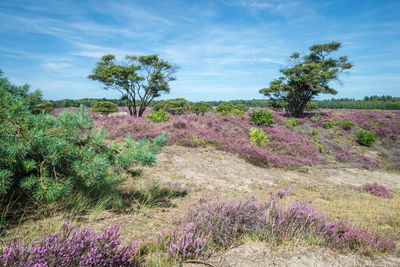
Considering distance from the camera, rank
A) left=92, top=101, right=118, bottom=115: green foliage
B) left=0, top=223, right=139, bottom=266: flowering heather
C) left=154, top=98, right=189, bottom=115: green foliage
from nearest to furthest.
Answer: left=0, top=223, right=139, bottom=266: flowering heather < left=92, top=101, right=118, bottom=115: green foliage < left=154, top=98, right=189, bottom=115: green foliage

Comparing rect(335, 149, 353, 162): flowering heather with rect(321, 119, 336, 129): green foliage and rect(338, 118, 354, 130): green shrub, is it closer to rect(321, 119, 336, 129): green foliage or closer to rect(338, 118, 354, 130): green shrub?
rect(321, 119, 336, 129): green foliage

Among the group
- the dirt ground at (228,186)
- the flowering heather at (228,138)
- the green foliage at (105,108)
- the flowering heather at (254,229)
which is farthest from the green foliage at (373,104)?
the flowering heather at (254,229)

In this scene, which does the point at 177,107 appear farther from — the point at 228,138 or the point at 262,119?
the point at 228,138

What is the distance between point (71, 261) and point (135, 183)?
3.81 meters

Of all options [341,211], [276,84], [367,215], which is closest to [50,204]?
[341,211]

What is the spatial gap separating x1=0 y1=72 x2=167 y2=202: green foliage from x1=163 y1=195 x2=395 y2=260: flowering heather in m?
1.44

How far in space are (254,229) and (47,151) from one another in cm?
328

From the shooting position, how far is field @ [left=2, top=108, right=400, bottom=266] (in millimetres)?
2771

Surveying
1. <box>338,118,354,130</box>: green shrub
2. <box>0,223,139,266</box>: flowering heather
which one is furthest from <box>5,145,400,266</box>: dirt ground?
<box>338,118,354,130</box>: green shrub

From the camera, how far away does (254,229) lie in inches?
132

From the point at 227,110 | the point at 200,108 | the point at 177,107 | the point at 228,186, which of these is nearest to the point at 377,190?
the point at 228,186

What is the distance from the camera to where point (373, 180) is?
34.2 ft

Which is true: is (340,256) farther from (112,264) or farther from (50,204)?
(50,204)

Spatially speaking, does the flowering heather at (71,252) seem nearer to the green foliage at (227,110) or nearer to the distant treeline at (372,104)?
the green foliage at (227,110)
